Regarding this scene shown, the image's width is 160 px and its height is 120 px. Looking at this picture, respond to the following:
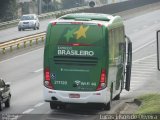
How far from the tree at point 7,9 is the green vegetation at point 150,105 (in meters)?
73.0

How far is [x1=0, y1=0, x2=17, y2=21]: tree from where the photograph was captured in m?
95.6

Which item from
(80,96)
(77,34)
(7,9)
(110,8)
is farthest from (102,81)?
(7,9)

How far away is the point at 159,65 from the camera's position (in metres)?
15.9

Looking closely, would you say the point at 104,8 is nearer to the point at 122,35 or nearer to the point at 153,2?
the point at 153,2

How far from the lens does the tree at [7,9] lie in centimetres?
9562

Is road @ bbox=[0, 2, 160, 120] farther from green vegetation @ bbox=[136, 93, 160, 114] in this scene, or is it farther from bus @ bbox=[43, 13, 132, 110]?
green vegetation @ bbox=[136, 93, 160, 114]

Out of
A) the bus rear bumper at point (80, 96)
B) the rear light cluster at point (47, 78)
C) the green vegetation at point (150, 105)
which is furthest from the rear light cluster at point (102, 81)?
the rear light cluster at point (47, 78)

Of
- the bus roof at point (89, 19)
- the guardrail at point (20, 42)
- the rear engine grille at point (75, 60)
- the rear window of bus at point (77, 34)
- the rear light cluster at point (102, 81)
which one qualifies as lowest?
the guardrail at point (20, 42)

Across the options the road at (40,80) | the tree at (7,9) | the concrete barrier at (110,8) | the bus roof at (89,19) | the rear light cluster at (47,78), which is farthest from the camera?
the tree at (7,9)

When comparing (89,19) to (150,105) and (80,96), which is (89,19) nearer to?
(80,96)

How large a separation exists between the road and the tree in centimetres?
3448

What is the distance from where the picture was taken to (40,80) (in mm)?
32750

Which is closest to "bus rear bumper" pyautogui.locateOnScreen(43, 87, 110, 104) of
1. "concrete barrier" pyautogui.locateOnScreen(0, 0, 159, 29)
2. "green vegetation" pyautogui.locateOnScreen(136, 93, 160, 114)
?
"green vegetation" pyautogui.locateOnScreen(136, 93, 160, 114)

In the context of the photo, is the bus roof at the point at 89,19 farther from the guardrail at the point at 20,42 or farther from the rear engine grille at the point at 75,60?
the guardrail at the point at 20,42
